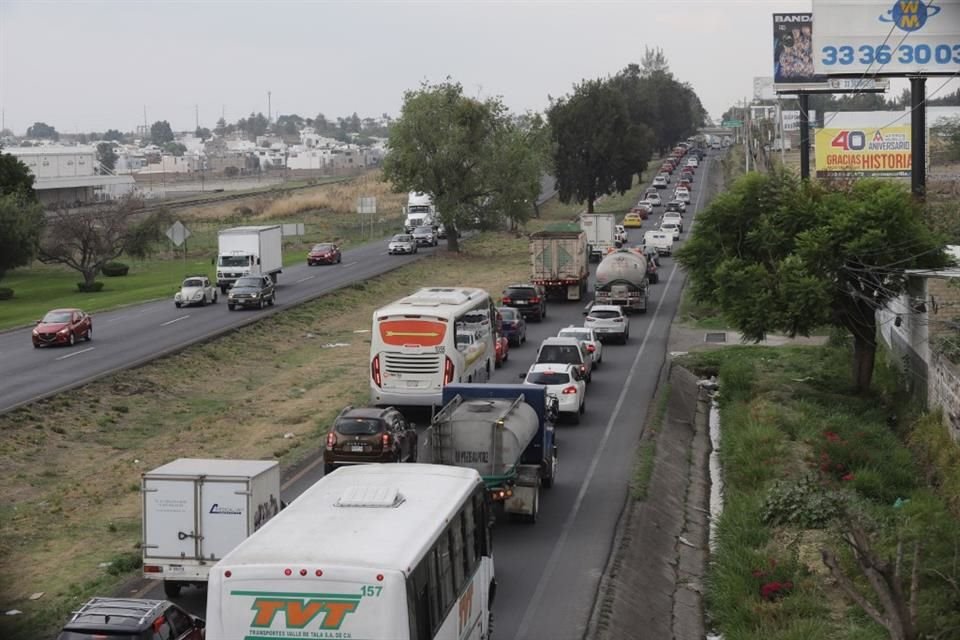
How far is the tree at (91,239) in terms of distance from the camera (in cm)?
7762

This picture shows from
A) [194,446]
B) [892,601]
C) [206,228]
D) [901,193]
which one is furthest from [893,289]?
[206,228]

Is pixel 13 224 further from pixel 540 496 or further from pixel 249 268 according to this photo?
pixel 540 496

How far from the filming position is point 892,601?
43.8ft

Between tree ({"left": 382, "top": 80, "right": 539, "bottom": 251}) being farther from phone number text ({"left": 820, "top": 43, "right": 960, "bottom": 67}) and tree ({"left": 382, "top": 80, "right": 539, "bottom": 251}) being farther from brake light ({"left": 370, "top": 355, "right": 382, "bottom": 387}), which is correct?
brake light ({"left": 370, "top": 355, "right": 382, "bottom": 387})

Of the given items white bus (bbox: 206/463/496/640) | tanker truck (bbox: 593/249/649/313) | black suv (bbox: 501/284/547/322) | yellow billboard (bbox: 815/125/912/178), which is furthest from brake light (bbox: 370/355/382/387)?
yellow billboard (bbox: 815/125/912/178)

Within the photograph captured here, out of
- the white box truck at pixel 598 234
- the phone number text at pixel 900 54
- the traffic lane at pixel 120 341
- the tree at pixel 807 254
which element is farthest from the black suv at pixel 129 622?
the white box truck at pixel 598 234

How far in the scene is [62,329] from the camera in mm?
49875

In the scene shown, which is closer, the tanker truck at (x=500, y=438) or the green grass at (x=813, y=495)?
the green grass at (x=813, y=495)

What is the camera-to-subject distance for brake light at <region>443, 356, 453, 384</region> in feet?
112

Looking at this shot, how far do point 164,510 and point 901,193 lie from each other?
25736 millimetres

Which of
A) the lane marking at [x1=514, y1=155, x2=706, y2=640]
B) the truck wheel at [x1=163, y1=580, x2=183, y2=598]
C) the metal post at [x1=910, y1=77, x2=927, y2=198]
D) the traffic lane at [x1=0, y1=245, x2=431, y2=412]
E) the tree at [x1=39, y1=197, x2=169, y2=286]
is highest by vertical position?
the metal post at [x1=910, y1=77, x2=927, y2=198]

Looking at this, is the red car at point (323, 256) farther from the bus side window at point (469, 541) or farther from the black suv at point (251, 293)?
the bus side window at point (469, 541)

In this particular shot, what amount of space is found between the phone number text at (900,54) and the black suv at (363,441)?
27.2 meters

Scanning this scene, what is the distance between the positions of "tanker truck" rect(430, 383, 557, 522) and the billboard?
25.7 m
